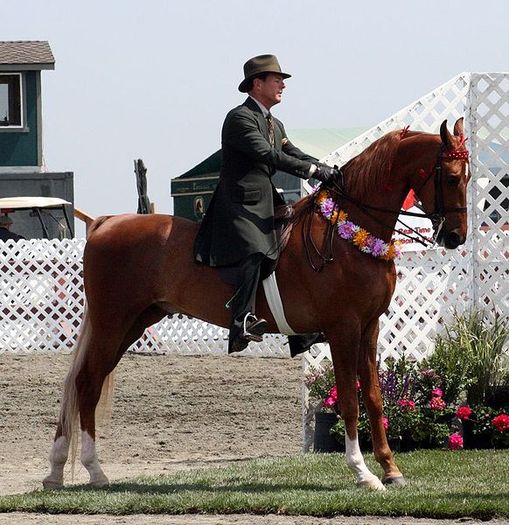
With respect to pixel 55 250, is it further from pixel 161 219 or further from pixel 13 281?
pixel 161 219

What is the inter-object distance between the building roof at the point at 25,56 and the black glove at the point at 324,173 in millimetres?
29188

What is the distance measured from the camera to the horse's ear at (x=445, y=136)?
870 cm

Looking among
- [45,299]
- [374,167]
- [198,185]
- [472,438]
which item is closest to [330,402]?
[472,438]

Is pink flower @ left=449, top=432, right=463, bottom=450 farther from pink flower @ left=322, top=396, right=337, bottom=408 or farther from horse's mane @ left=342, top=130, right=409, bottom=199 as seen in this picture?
horse's mane @ left=342, top=130, right=409, bottom=199

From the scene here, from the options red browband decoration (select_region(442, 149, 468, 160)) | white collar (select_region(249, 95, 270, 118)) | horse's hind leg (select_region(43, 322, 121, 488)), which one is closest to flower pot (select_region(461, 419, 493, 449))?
red browband decoration (select_region(442, 149, 468, 160))

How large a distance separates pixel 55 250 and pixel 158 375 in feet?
14.2

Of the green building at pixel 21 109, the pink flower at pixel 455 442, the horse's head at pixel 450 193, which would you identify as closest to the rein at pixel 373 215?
the horse's head at pixel 450 193

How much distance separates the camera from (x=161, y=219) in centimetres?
962

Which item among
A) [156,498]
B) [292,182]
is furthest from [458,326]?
[292,182]

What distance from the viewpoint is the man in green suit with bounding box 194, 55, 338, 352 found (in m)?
8.98

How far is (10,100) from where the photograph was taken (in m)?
38.1

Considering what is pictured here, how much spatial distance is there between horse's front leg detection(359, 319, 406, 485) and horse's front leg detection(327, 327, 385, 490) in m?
0.15

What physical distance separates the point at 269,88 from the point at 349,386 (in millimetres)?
1929

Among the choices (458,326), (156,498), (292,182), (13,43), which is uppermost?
(13,43)
